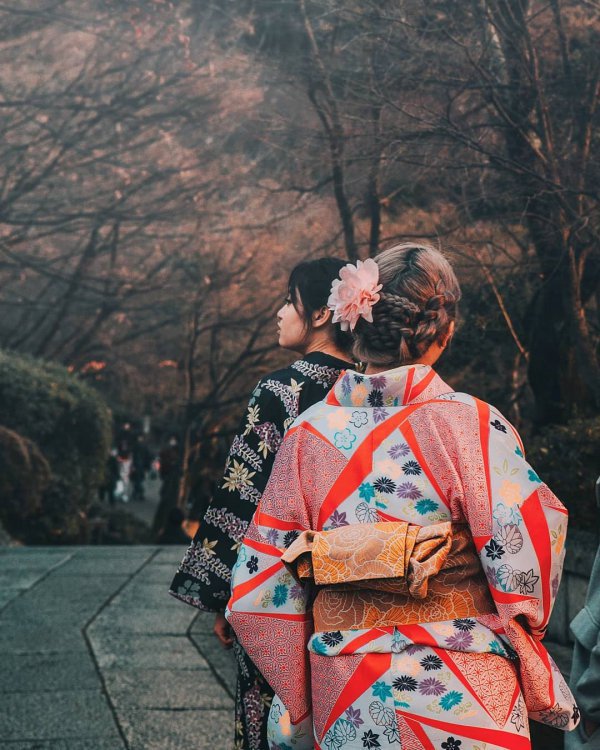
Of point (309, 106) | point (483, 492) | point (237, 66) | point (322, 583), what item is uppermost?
point (237, 66)

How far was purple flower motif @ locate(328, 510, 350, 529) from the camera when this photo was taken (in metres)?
2.19

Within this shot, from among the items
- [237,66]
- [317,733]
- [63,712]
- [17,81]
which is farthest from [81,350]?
[317,733]

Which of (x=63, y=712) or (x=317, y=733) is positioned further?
(x=63, y=712)

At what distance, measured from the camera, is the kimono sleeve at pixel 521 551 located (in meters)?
2.04

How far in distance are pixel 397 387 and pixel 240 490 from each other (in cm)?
85

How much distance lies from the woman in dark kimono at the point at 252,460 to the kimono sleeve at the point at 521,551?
919 mm

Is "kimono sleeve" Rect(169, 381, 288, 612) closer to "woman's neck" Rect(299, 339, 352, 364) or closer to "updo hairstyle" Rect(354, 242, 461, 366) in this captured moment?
"woman's neck" Rect(299, 339, 352, 364)

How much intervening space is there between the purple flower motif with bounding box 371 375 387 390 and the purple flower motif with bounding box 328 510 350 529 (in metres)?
0.29

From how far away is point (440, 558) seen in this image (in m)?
2.06

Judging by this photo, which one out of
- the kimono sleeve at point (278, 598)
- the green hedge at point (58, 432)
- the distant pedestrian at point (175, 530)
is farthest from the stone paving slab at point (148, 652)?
the distant pedestrian at point (175, 530)

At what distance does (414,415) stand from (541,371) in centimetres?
590

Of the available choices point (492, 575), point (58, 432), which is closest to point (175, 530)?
point (58, 432)

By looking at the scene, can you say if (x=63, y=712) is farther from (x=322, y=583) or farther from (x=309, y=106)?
(x=309, y=106)

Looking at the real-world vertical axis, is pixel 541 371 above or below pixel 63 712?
above
